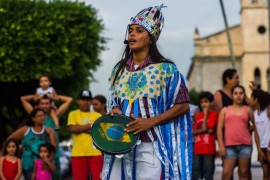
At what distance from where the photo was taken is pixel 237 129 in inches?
455

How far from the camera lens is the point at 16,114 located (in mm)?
32250

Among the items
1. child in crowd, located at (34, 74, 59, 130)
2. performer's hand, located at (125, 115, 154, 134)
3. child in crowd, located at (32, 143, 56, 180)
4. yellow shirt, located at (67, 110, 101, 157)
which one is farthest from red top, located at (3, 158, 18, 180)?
performer's hand, located at (125, 115, 154, 134)

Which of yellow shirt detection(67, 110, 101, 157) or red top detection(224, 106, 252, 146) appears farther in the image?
yellow shirt detection(67, 110, 101, 157)

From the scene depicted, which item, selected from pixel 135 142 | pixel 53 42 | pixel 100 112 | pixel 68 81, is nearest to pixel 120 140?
pixel 135 142

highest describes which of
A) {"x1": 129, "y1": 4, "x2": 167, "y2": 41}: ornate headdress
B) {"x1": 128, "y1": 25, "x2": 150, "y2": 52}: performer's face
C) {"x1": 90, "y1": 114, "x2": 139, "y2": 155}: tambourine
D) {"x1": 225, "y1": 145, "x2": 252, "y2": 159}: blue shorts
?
{"x1": 129, "y1": 4, "x2": 167, "y2": 41}: ornate headdress

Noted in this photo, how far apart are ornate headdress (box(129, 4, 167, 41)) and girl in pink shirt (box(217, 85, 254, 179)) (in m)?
5.01

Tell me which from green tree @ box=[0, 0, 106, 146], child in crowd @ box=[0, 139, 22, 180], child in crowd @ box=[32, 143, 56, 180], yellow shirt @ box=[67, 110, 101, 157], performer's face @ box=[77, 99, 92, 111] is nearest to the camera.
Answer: yellow shirt @ box=[67, 110, 101, 157]

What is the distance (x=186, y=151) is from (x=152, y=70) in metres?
0.70

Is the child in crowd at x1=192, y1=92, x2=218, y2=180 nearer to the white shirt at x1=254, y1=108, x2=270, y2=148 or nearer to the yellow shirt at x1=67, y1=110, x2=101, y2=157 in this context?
the white shirt at x1=254, y1=108, x2=270, y2=148

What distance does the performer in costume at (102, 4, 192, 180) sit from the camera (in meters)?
6.40

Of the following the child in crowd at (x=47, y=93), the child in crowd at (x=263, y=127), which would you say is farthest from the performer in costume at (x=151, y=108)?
the child in crowd at (x=47, y=93)

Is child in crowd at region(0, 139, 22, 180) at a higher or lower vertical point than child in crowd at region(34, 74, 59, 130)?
lower

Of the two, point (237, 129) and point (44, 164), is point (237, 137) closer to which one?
point (237, 129)

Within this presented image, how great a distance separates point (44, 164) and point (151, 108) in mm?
6466
